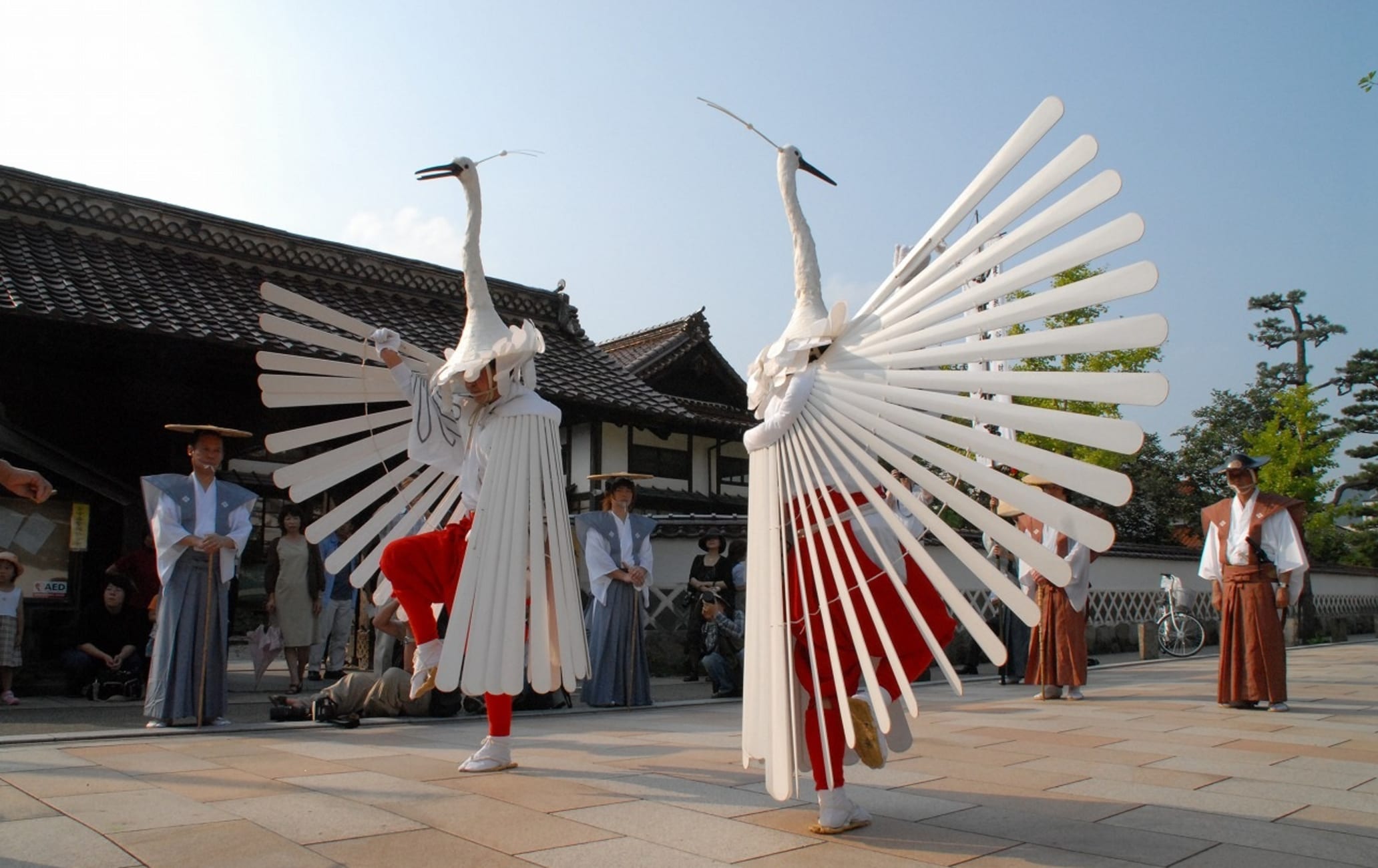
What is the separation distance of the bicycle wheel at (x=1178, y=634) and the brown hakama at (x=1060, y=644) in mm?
6262

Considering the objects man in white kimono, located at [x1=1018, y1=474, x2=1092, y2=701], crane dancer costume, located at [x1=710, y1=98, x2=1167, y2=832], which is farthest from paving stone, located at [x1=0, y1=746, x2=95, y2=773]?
man in white kimono, located at [x1=1018, y1=474, x2=1092, y2=701]

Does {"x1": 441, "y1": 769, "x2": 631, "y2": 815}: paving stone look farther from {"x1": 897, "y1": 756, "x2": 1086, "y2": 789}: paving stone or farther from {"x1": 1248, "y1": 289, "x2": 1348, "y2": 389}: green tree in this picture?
{"x1": 1248, "y1": 289, "x2": 1348, "y2": 389}: green tree

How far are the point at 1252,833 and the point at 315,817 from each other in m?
2.87

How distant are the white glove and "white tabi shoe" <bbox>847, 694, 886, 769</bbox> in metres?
2.43

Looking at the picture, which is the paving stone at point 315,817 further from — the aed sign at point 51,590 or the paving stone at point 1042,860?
the aed sign at point 51,590

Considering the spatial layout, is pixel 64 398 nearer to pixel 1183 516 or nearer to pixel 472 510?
pixel 472 510

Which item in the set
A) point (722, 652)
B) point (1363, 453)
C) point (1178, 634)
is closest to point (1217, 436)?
point (1363, 453)

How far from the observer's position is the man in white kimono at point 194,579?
5344 mm

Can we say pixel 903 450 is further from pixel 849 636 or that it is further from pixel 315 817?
pixel 315 817

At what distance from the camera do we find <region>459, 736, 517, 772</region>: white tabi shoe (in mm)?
3875

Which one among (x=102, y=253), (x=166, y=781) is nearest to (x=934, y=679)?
(x=166, y=781)

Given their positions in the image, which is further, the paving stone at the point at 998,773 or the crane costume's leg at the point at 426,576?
the crane costume's leg at the point at 426,576

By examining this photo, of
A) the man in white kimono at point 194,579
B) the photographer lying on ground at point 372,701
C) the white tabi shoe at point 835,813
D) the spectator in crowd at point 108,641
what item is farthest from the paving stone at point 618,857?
the spectator in crowd at point 108,641

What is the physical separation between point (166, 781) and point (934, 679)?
7440 mm
